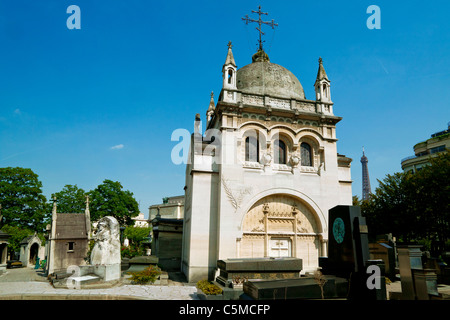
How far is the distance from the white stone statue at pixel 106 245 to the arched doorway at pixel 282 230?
720 centimetres

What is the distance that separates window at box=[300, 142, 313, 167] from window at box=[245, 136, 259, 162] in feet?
11.0

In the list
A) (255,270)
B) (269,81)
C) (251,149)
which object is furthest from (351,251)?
(269,81)

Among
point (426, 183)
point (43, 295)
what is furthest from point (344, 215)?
point (426, 183)

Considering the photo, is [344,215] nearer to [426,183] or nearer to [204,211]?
[204,211]

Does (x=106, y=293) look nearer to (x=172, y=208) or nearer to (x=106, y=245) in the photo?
(x=106, y=245)

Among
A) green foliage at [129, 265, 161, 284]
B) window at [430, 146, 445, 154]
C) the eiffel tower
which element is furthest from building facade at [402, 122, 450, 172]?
the eiffel tower

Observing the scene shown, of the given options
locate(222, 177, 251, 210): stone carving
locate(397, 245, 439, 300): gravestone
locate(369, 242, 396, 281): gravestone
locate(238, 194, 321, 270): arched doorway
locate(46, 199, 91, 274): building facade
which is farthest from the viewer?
locate(46, 199, 91, 274): building facade

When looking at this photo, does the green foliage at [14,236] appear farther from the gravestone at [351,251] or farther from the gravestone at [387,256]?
the gravestone at [387,256]

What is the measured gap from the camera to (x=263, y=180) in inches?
702

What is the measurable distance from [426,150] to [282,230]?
40.5m

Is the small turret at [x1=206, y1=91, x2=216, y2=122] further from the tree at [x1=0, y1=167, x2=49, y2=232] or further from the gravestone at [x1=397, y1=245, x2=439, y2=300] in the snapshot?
the tree at [x1=0, y1=167, x2=49, y2=232]

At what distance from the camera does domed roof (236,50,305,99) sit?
21031 mm

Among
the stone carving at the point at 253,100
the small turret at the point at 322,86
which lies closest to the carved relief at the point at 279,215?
the stone carving at the point at 253,100

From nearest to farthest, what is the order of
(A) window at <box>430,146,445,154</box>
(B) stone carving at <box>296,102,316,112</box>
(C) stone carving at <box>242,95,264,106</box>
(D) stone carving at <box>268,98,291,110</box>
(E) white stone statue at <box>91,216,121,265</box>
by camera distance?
(E) white stone statue at <box>91,216,121,265</box> < (C) stone carving at <box>242,95,264,106</box> < (D) stone carving at <box>268,98,291,110</box> < (B) stone carving at <box>296,102,316,112</box> < (A) window at <box>430,146,445,154</box>
